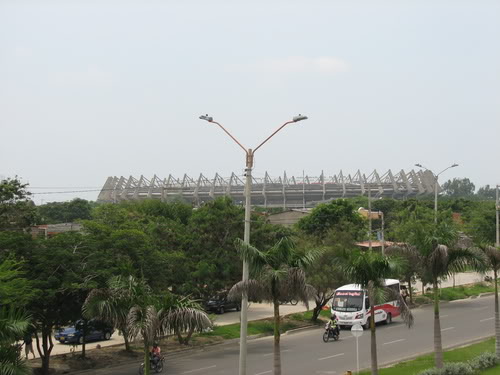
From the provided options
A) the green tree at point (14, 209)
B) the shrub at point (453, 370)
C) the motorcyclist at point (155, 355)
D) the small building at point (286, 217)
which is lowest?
the shrub at point (453, 370)

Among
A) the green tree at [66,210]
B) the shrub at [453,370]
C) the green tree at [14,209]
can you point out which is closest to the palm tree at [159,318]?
the shrub at [453,370]

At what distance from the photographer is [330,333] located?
32.6 metres

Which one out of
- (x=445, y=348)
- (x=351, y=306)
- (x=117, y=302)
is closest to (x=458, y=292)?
(x=351, y=306)

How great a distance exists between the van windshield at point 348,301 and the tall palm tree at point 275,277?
1842cm

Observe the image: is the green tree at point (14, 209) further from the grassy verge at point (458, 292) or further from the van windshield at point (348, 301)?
the grassy verge at point (458, 292)

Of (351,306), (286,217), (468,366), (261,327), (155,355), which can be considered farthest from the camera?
(286,217)

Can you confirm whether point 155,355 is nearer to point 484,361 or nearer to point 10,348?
point 484,361

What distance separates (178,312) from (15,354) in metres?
3.56

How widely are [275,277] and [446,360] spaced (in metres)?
11.4

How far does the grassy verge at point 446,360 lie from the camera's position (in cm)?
2336

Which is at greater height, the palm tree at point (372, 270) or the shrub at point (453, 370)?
the palm tree at point (372, 270)

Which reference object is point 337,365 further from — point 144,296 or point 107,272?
point 144,296

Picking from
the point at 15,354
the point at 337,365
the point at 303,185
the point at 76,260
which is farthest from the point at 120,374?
the point at 303,185

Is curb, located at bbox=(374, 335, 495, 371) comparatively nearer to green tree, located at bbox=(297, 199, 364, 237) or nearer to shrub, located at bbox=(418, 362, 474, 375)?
shrub, located at bbox=(418, 362, 474, 375)
